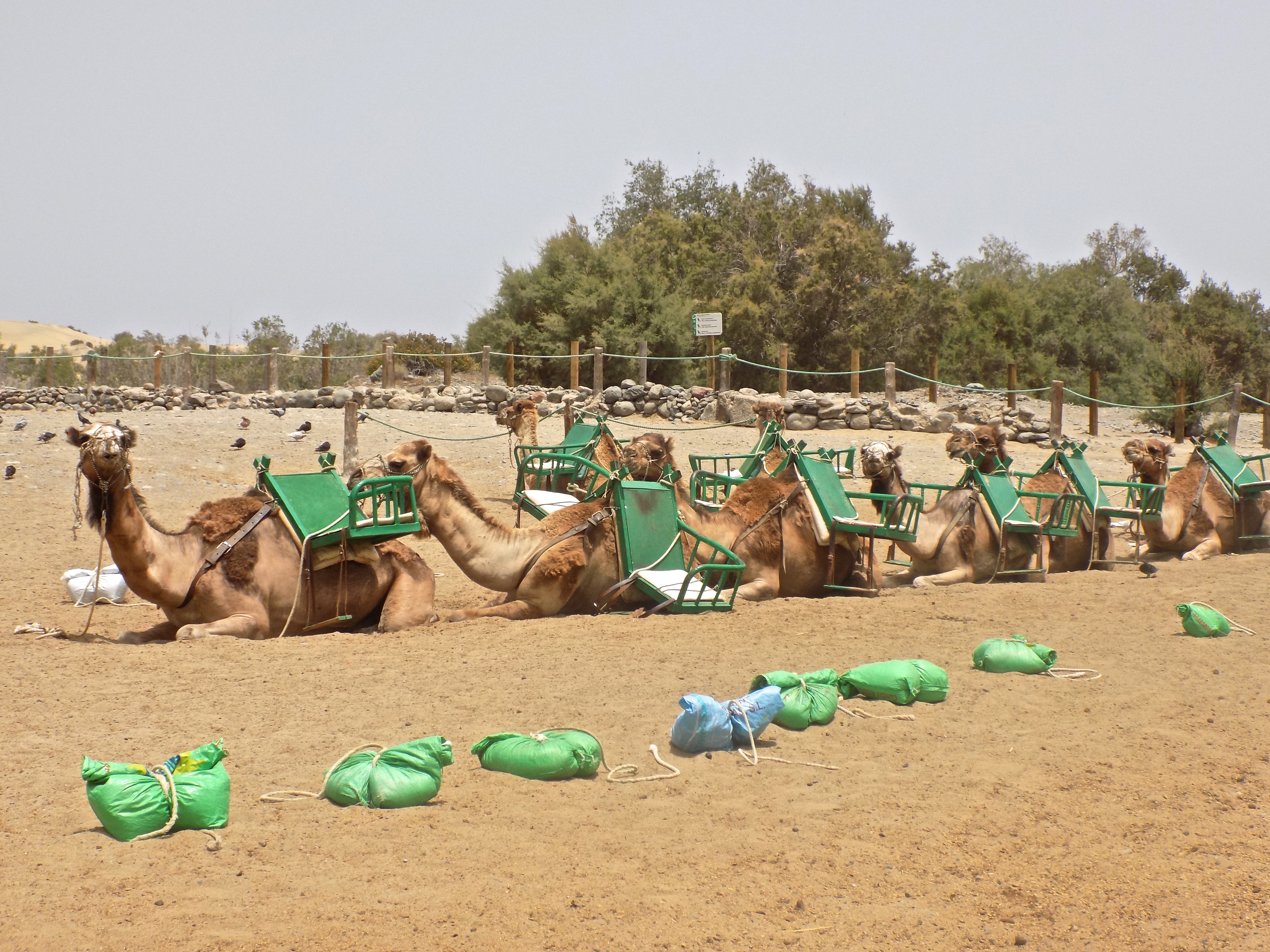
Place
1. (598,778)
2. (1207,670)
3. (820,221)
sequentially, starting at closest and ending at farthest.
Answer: (598,778)
(1207,670)
(820,221)

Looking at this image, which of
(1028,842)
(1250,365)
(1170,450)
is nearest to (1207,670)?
(1028,842)

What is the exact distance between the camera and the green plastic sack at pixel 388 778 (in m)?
3.89

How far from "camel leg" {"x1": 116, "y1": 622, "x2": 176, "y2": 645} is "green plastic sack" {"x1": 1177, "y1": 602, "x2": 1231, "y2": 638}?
6.08 metres

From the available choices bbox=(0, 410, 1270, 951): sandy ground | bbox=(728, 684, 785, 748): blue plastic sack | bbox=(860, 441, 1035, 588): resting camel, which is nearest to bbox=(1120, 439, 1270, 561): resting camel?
bbox=(860, 441, 1035, 588): resting camel

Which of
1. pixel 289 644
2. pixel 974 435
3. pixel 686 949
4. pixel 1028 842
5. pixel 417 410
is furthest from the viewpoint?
pixel 417 410

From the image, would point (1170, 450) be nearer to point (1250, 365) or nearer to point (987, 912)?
point (987, 912)

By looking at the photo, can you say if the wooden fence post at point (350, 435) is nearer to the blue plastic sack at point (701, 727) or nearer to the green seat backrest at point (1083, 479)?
the green seat backrest at point (1083, 479)

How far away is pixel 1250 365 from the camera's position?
4034 cm

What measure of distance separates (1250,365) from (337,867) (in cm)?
4378

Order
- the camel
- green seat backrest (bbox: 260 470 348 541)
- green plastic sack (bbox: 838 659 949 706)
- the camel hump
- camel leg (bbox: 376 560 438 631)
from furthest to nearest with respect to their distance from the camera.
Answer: camel leg (bbox: 376 560 438 631), green seat backrest (bbox: 260 470 348 541), the camel hump, the camel, green plastic sack (bbox: 838 659 949 706)

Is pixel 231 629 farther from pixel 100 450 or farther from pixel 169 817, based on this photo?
pixel 169 817

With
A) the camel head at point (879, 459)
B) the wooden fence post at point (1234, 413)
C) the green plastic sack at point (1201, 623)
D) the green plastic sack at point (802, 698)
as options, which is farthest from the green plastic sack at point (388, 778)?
the wooden fence post at point (1234, 413)

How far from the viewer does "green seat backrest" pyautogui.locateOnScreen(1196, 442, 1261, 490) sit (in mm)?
11375

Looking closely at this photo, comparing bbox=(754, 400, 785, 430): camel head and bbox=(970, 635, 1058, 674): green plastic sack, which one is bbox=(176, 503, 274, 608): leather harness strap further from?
bbox=(754, 400, 785, 430): camel head
